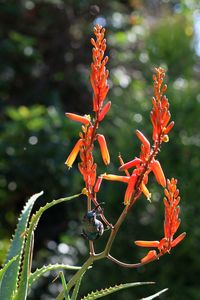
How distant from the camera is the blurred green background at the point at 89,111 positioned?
4.39 meters

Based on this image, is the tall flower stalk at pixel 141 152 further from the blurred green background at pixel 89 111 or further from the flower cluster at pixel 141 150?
the blurred green background at pixel 89 111

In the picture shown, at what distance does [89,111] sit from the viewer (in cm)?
705

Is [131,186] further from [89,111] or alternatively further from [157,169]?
[89,111]

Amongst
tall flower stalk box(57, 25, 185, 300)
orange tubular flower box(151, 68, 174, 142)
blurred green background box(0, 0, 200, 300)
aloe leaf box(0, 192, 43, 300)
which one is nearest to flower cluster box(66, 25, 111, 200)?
tall flower stalk box(57, 25, 185, 300)

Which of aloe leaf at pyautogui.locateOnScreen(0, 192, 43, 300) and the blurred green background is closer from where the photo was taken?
aloe leaf at pyautogui.locateOnScreen(0, 192, 43, 300)

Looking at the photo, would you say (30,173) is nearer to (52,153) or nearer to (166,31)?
(52,153)

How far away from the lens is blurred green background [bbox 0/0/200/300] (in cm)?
439

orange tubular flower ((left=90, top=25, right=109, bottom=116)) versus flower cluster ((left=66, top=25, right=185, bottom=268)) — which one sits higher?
orange tubular flower ((left=90, top=25, right=109, bottom=116))

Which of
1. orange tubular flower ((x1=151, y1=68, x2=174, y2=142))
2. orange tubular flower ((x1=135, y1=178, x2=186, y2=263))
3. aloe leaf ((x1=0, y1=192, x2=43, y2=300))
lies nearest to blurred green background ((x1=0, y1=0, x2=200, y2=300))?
aloe leaf ((x1=0, y1=192, x2=43, y2=300))

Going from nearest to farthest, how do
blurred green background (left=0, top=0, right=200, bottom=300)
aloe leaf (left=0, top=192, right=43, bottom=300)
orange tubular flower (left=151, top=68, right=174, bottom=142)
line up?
1. orange tubular flower (left=151, top=68, right=174, bottom=142)
2. aloe leaf (left=0, top=192, right=43, bottom=300)
3. blurred green background (left=0, top=0, right=200, bottom=300)

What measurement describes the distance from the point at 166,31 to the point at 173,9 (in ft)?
6.46

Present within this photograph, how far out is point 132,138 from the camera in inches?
184

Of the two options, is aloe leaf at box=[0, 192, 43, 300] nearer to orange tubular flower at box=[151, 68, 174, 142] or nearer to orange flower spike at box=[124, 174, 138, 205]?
orange flower spike at box=[124, 174, 138, 205]

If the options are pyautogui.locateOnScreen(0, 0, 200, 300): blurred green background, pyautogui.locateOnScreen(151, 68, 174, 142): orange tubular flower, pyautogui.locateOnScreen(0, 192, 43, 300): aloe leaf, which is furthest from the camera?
pyautogui.locateOnScreen(0, 0, 200, 300): blurred green background
